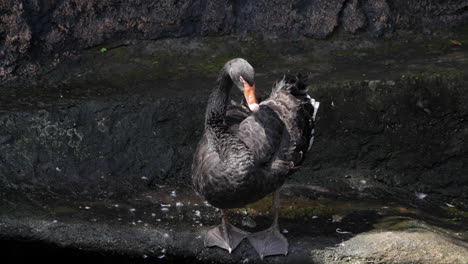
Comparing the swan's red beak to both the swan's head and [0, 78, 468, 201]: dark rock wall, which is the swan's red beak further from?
[0, 78, 468, 201]: dark rock wall

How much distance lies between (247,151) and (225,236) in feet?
2.42

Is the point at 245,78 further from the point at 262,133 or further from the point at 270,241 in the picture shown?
the point at 270,241

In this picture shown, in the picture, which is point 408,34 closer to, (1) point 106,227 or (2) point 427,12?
(2) point 427,12

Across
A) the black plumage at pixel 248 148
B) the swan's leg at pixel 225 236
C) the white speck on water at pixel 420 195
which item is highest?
the black plumage at pixel 248 148

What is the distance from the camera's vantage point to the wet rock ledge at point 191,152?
5023 millimetres

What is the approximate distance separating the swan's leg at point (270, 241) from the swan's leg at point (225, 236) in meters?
0.11

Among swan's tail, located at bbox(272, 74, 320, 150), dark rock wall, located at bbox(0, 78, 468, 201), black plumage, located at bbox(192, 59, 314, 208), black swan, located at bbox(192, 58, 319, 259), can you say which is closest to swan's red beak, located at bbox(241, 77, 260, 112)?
black swan, located at bbox(192, 58, 319, 259)

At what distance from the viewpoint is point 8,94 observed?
21.1 feet

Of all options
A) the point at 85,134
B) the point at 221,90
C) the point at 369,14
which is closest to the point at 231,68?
the point at 221,90

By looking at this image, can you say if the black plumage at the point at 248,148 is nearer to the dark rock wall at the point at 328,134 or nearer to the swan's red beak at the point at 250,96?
the swan's red beak at the point at 250,96

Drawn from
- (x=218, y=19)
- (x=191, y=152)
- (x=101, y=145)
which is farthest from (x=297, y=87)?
(x=218, y=19)

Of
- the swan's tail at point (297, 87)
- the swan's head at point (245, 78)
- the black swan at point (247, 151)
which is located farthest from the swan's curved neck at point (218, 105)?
the swan's tail at point (297, 87)

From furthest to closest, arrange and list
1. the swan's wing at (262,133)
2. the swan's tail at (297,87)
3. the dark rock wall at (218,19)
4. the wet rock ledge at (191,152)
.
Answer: the dark rock wall at (218,19), the swan's tail at (297,87), the wet rock ledge at (191,152), the swan's wing at (262,133)

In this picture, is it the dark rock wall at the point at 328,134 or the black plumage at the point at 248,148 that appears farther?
the dark rock wall at the point at 328,134
